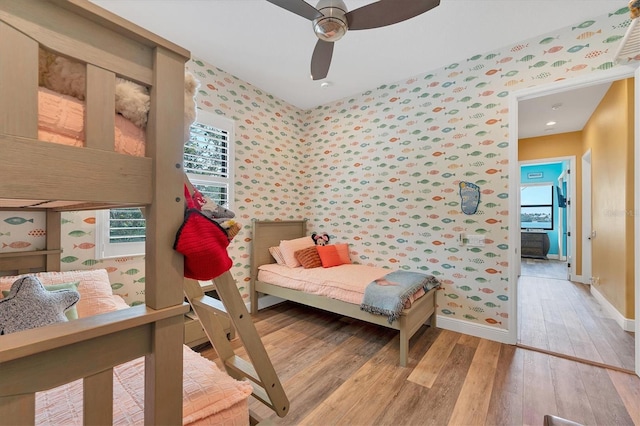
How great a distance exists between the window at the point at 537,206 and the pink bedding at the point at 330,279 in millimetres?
7270

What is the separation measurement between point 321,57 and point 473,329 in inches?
117

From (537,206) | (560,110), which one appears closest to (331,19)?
(560,110)

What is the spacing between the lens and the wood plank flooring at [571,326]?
2.27 metres

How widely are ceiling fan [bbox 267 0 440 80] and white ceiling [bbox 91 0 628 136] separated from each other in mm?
456

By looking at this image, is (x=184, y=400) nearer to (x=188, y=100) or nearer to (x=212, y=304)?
(x=212, y=304)

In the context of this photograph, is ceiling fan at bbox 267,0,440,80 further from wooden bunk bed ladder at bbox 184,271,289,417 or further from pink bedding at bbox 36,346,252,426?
pink bedding at bbox 36,346,252,426

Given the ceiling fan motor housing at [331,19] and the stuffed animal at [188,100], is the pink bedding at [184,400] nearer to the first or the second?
the stuffed animal at [188,100]

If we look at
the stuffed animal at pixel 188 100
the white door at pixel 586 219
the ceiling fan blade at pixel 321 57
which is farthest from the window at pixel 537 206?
the stuffed animal at pixel 188 100

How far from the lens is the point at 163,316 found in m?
0.70

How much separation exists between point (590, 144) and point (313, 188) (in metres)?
4.49

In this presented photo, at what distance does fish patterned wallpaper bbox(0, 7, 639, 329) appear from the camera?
2.33 metres

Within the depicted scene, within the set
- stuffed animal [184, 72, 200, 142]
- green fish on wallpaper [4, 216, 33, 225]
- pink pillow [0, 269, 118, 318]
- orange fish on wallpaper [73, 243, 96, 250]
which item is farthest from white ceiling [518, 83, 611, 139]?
green fish on wallpaper [4, 216, 33, 225]

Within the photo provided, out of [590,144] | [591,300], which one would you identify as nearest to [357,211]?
[591,300]

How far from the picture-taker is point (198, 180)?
9.25 ft
